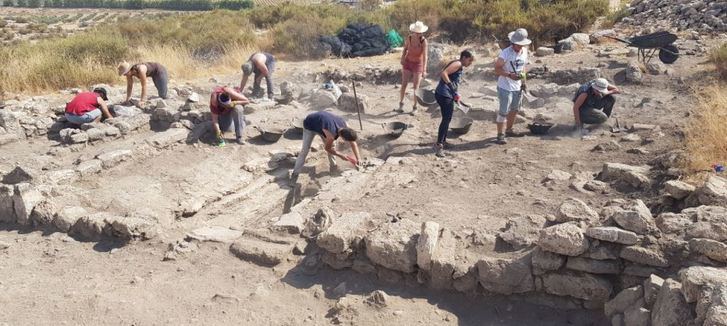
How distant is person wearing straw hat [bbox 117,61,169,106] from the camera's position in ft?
29.4

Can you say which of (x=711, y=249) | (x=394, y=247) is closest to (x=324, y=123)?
(x=394, y=247)

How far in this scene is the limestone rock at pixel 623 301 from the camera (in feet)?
11.9

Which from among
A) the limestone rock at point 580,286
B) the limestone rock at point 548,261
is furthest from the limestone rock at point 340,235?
the limestone rock at point 580,286

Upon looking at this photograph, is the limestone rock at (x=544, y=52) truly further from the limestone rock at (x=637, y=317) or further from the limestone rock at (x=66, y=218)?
the limestone rock at (x=66, y=218)

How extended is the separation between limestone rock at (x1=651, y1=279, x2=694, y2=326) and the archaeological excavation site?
0.04 feet

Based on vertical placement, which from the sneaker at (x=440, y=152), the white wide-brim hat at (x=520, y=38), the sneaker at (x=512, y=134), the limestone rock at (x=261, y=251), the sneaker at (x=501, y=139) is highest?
the white wide-brim hat at (x=520, y=38)

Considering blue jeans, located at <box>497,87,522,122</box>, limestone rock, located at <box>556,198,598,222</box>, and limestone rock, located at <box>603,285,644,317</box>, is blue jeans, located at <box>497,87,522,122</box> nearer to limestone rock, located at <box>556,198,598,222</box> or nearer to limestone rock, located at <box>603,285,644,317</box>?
limestone rock, located at <box>556,198,598,222</box>

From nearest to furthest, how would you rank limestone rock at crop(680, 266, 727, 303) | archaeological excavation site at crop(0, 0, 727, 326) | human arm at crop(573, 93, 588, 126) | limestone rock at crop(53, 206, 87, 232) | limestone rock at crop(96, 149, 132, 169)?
limestone rock at crop(680, 266, 727, 303) < archaeological excavation site at crop(0, 0, 727, 326) < limestone rock at crop(53, 206, 87, 232) < limestone rock at crop(96, 149, 132, 169) < human arm at crop(573, 93, 588, 126)

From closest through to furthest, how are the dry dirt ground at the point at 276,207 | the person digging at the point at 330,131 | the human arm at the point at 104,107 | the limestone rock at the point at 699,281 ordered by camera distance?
the limestone rock at the point at 699,281 < the dry dirt ground at the point at 276,207 < the person digging at the point at 330,131 < the human arm at the point at 104,107

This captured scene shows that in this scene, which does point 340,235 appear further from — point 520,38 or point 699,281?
point 520,38

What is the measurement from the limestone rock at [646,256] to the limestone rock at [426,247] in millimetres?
1396

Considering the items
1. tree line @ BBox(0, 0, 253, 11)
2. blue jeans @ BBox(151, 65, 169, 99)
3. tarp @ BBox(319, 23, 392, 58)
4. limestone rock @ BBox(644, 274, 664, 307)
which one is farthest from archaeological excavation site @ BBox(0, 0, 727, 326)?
tree line @ BBox(0, 0, 253, 11)

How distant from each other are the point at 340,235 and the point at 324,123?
256cm

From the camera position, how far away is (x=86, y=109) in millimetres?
8383
